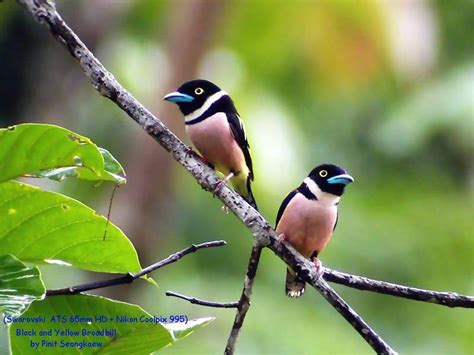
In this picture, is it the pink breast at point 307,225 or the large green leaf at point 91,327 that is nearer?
the large green leaf at point 91,327

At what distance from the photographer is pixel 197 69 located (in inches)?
384

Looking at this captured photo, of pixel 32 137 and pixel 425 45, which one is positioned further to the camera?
pixel 425 45

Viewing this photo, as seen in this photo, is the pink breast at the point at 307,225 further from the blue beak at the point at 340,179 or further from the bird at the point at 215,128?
the bird at the point at 215,128

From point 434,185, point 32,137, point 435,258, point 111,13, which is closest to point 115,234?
point 32,137

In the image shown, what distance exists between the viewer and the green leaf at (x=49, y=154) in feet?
8.00

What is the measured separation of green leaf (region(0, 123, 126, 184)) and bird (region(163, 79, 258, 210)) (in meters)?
1.12

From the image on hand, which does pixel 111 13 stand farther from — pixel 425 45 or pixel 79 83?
pixel 425 45

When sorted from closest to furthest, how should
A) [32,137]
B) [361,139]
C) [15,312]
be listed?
1. [15,312]
2. [32,137]
3. [361,139]

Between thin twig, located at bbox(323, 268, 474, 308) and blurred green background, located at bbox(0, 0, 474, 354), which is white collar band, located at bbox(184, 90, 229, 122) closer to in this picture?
thin twig, located at bbox(323, 268, 474, 308)

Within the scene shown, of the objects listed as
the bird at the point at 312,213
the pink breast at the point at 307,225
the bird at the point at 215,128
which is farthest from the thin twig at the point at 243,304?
the bird at the point at 215,128

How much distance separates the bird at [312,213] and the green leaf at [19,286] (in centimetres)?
104

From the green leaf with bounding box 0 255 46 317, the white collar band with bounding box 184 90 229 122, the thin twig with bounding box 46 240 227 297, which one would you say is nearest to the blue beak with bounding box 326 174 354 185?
the thin twig with bounding box 46 240 227 297

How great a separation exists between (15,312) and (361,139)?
42.9 feet

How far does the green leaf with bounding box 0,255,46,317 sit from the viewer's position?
2269mm
